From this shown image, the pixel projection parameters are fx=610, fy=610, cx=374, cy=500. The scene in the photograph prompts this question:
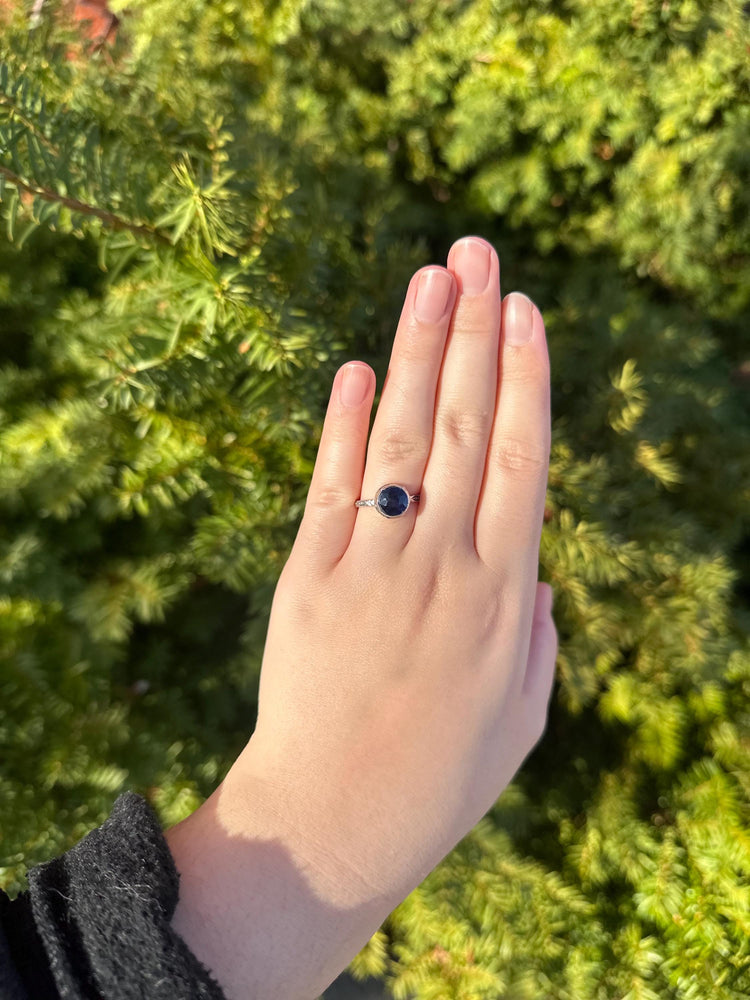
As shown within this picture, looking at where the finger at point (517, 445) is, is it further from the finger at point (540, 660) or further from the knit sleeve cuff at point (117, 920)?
the knit sleeve cuff at point (117, 920)

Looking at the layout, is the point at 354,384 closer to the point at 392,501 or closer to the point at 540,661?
the point at 392,501

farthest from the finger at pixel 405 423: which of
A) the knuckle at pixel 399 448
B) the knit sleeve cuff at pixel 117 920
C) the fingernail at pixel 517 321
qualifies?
the knit sleeve cuff at pixel 117 920

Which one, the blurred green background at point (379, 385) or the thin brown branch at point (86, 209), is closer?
the thin brown branch at point (86, 209)

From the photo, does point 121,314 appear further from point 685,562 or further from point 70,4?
point 685,562

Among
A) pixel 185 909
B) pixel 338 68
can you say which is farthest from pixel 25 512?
pixel 338 68

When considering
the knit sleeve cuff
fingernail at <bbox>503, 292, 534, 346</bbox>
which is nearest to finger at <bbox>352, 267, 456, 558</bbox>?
fingernail at <bbox>503, 292, 534, 346</bbox>

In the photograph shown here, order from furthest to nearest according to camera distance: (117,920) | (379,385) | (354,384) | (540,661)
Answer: (379,385) < (540,661) < (354,384) < (117,920)

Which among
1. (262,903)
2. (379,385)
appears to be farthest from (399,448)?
(262,903)
